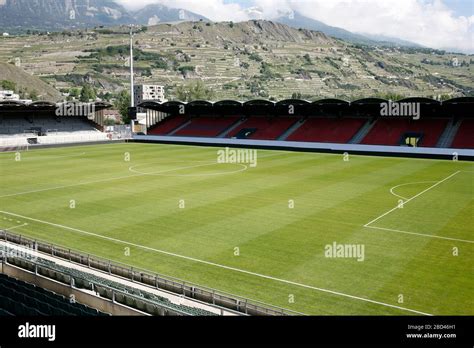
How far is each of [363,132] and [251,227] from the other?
41.3 metres

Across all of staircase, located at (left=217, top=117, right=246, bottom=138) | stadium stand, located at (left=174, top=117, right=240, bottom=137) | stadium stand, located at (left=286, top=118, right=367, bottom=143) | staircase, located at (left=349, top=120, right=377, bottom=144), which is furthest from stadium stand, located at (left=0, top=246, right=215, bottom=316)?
stadium stand, located at (left=174, top=117, right=240, bottom=137)

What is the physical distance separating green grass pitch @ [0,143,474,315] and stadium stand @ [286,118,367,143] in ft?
58.7

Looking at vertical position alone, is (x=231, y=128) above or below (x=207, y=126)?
below

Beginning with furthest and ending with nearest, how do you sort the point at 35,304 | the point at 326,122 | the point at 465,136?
the point at 326,122 < the point at 465,136 < the point at 35,304

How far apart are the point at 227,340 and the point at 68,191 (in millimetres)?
26961

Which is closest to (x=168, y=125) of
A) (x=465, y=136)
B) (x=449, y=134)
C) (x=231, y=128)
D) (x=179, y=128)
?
(x=179, y=128)

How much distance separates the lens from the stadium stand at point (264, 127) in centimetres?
6581

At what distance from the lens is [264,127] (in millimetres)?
68312

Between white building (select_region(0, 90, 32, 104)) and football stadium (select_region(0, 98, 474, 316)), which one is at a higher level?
white building (select_region(0, 90, 32, 104))

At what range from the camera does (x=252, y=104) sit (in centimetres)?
6988

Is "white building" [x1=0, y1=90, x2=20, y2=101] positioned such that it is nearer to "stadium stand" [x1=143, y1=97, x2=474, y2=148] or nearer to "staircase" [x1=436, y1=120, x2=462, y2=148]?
"stadium stand" [x1=143, y1=97, x2=474, y2=148]

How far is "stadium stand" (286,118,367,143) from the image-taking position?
2386 inches

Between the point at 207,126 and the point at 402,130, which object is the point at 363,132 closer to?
the point at 402,130

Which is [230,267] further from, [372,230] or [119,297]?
[372,230]
